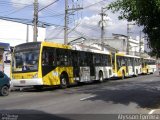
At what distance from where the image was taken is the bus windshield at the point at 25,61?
25.4 meters

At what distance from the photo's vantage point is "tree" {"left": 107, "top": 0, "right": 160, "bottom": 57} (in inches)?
568

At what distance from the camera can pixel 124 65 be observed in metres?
47.2

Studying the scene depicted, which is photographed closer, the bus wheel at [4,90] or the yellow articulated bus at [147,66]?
the bus wheel at [4,90]

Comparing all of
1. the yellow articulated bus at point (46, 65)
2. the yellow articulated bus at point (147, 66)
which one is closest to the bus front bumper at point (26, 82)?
the yellow articulated bus at point (46, 65)

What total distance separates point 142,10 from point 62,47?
14125 mm

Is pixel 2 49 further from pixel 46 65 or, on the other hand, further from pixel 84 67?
pixel 46 65

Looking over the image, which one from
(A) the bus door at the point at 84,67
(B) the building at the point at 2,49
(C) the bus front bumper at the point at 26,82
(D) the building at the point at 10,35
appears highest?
(D) the building at the point at 10,35

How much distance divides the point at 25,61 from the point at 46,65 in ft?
4.51

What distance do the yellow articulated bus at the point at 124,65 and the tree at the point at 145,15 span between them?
27.0 m

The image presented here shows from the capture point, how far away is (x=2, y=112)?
1403 centimetres

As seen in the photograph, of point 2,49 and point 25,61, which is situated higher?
point 2,49

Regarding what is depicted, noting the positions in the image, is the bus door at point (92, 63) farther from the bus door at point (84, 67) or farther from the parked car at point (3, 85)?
the parked car at point (3, 85)

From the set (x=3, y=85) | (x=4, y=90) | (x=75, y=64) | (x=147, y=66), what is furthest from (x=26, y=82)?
(x=147, y=66)

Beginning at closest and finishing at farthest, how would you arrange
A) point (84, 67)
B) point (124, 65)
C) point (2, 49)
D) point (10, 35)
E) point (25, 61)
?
1. point (25, 61)
2. point (84, 67)
3. point (2, 49)
4. point (10, 35)
5. point (124, 65)
